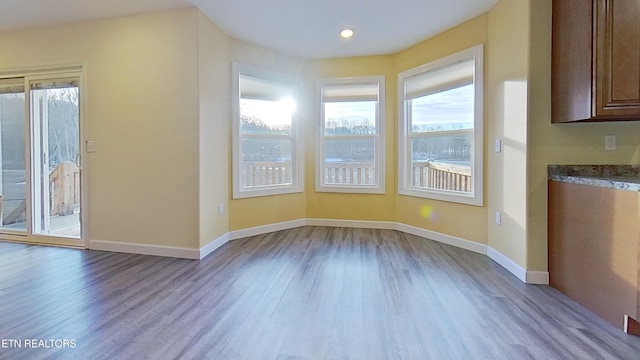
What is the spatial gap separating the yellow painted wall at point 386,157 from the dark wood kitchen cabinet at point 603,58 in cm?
230

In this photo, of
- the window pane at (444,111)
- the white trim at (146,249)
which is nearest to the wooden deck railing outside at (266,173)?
the white trim at (146,249)

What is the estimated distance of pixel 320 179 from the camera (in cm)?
478

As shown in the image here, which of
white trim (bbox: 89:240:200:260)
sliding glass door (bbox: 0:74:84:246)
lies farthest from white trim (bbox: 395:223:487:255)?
sliding glass door (bbox: 0:74:84:246)

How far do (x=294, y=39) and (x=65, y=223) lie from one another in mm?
3651

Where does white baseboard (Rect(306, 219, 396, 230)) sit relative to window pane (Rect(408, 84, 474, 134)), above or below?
below

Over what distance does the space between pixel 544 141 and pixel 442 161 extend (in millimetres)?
1384

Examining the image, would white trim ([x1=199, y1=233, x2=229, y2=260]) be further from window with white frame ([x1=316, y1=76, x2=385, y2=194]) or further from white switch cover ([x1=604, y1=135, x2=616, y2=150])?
white switch cover ([x1=604, y1=135, x2=616, y2=150])

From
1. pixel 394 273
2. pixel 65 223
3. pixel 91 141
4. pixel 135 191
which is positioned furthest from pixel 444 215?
pixel 65 223

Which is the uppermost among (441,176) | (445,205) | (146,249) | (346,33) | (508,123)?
(346,33)

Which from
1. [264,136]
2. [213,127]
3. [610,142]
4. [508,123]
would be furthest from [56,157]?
[610,142]

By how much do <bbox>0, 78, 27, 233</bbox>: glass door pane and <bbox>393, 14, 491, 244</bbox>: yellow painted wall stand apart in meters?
4.84

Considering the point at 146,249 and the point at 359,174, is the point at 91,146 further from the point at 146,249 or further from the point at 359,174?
the point at 359,174

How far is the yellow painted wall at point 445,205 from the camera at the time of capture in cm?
342

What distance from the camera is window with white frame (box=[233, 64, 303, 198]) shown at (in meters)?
4.09
